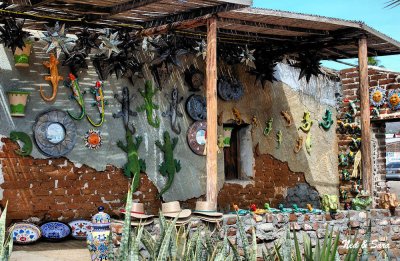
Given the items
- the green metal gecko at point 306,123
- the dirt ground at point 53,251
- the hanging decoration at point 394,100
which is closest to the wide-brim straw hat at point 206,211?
the dirt ground at point 53,251

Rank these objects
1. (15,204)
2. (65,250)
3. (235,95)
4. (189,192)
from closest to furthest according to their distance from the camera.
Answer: (65,250)
(15,204)
(189,192)
(235,95)

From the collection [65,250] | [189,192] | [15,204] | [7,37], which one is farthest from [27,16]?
[189,192]

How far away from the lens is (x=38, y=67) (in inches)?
321

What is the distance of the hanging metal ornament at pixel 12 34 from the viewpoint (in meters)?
7.50

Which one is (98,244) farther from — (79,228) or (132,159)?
(132,159)

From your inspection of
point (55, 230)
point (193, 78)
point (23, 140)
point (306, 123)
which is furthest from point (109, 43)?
point (306, 123)

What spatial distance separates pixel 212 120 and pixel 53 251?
2367mm

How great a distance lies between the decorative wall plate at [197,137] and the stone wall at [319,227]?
242 cm

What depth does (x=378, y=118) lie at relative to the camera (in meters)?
11.4

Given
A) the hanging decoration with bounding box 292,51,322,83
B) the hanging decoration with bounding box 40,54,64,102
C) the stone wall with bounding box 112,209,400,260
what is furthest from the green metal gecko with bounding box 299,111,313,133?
the hanging decoration with bounding box 40,54,64,102

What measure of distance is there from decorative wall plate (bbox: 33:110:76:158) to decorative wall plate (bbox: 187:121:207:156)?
6.64 ft

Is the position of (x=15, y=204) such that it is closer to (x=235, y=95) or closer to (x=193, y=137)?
(x=193, y=137)

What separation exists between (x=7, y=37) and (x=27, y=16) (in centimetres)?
36

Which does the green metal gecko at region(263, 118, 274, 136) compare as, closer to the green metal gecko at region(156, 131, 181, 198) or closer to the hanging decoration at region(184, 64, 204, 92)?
the hanging decoration at region(184, 64, 204, 92)
